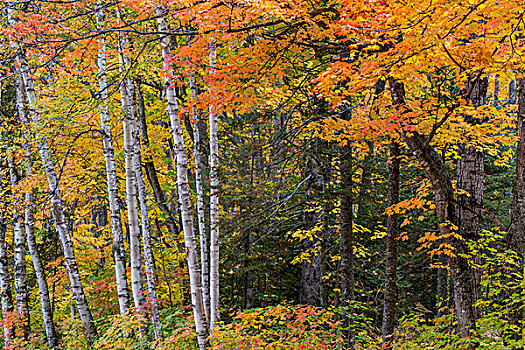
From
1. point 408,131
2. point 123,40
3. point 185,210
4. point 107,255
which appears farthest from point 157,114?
point 408,131

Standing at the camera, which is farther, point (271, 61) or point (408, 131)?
point (271, 61)

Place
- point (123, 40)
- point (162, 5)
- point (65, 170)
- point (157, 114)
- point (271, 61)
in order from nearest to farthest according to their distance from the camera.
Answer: point (162, 5)
point (271, 61)
point (123, 40)
point (65, 170)
point (157, 114)

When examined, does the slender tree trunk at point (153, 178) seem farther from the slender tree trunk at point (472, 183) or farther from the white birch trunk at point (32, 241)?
the slender tree trunk at point (472, 183)

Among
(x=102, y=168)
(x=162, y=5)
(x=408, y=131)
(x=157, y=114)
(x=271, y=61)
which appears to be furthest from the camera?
(x=157, y=114)

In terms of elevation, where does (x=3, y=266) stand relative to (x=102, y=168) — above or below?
below

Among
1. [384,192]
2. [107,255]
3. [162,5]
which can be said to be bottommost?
[107,255]

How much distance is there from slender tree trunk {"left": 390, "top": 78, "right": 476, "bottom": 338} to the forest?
0.09 feet

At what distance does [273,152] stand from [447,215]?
314cm

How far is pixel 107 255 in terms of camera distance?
44.5 ft

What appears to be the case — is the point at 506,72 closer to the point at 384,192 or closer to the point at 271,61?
the point at 271,61

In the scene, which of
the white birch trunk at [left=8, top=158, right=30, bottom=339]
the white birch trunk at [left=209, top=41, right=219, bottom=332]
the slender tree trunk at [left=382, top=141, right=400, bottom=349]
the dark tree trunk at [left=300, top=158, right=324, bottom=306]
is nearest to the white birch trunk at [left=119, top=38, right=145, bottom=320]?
the white birch trunk at [left=209, top=41, right=219, bottom=332]

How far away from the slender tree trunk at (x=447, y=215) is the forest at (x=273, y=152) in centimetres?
3

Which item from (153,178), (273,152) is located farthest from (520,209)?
(153,178)

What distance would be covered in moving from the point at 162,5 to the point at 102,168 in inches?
283
